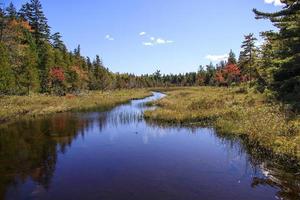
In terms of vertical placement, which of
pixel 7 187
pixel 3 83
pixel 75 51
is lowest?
pixel 7 187

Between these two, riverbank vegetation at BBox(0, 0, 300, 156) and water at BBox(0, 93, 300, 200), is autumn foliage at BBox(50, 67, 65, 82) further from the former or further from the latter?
water at BBox(0, 93, 300, 200)

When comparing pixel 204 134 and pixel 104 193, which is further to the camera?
pixel 204 134

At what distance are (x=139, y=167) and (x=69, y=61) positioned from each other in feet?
212

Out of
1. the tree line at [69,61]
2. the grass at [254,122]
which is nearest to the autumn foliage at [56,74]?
the tree line at [69,61]

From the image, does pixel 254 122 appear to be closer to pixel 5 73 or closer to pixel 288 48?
pixel 288 48

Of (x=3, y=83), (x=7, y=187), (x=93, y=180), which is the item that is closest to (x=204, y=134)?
(x=93, y=180)

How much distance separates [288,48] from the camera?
25688 millimetres

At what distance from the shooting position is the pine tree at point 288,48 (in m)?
23.1

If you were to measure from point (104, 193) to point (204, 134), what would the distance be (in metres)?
12.1

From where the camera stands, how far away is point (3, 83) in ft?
144

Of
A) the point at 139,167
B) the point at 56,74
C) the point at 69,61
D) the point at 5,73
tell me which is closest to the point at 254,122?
the point at 139,167

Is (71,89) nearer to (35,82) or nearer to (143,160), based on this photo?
(35,82)

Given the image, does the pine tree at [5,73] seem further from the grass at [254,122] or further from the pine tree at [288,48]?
the pine tree at [288,48]

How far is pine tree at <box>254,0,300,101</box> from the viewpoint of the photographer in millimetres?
23125
